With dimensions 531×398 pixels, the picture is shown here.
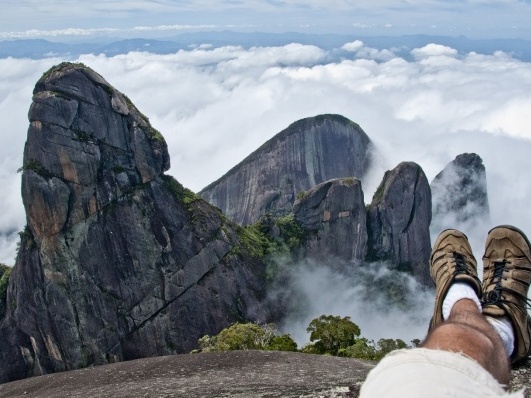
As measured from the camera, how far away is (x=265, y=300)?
64.9 meters

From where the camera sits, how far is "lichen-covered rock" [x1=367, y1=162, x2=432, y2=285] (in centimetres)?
7531

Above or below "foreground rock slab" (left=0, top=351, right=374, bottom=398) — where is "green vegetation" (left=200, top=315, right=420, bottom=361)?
A: above

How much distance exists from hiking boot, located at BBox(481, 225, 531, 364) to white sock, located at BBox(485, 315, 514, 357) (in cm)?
5

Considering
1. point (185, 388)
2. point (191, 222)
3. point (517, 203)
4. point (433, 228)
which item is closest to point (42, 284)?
point (191, 222)

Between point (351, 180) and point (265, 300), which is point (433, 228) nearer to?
point (351, 180)

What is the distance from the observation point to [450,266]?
8523 mm

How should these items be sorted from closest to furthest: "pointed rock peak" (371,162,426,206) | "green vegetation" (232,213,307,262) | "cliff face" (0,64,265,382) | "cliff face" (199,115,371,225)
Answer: "cliff face" (0,64,265,382) < "green vegetation" (232,213,307,262) < "pointed rock peak" (371,162,426,206) < "cliff face" (199,115,371,225)

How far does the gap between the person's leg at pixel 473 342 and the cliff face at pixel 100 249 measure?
54554mm

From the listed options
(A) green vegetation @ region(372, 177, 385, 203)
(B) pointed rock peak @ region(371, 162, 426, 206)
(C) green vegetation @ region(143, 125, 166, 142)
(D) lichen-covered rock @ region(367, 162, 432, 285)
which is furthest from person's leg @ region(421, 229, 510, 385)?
(A) green vegetation @ region(372, 177, 385, 203)

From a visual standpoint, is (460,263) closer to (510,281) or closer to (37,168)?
(510,281)

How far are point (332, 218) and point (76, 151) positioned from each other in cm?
3328

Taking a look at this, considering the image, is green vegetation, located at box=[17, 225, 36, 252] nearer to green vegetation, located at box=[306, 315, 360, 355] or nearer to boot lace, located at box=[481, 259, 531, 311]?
green vegetation, located at box=[306, 315, 360, 355]

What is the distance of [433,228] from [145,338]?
5850 cm

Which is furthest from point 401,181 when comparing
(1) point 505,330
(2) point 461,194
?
(1) point 505,330
